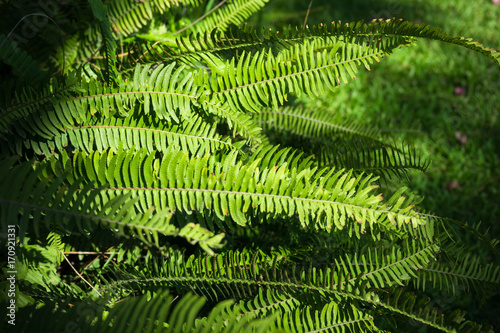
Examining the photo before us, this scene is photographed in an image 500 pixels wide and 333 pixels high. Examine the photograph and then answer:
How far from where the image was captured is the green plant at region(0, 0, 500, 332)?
0.84 m

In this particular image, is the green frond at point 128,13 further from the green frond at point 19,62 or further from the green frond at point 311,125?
the green frond at point 311,125

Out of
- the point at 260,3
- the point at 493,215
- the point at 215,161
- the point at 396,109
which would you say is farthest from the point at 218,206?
the point at 396,109

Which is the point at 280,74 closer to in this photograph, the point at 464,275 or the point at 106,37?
the point at 106,37

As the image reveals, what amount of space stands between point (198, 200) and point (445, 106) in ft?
8.16

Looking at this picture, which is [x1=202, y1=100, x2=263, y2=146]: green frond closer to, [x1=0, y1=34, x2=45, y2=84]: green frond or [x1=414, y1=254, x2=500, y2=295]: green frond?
[x1=0, y1=34, x2=45, y2=84]: green frond

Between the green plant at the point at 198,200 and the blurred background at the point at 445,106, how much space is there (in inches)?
22.8

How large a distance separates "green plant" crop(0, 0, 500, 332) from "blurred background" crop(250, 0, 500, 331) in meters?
0.58

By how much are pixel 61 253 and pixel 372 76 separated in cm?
275

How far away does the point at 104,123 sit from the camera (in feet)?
3.69

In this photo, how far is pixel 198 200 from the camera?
98 cm

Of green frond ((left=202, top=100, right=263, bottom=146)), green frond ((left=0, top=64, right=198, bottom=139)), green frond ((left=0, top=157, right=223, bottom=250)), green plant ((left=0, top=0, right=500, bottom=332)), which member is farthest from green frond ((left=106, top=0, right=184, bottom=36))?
green frond ((left=0, top=157, right=223, bottom=250))

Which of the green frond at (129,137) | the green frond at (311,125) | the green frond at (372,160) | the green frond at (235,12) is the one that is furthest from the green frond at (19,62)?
the green frond at (372,160)

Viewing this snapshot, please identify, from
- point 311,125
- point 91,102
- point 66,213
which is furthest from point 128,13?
point 66,213

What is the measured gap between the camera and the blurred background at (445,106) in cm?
211
